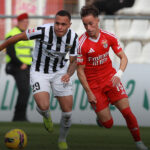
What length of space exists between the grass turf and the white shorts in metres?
0.84

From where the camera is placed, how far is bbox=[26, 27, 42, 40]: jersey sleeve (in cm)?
925

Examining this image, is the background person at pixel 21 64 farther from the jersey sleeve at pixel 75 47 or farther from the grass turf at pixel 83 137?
the jersey sleeve at pixel 75 47

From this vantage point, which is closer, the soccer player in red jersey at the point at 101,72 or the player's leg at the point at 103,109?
the soccer player in red jersey at the point at 101,72

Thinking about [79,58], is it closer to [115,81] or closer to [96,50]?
[96,50]

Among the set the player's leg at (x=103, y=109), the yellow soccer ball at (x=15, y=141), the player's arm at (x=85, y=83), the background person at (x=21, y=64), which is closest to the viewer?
the yellow soccer ball at (x=15, y=141)

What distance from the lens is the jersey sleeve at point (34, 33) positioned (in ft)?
30.3

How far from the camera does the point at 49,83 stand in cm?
956

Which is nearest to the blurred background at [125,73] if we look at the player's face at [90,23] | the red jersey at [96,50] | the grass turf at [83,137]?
the grass turf at [83,137]

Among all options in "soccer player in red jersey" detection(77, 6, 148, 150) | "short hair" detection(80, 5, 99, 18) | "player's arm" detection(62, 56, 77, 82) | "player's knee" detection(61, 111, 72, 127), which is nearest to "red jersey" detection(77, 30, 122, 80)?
"soccer player in red jersey" detection(77, 6, 148, 150)

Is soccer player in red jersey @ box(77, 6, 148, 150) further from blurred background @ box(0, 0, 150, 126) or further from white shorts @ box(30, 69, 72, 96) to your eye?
blurred background @ box(0, 0, 150, 126)

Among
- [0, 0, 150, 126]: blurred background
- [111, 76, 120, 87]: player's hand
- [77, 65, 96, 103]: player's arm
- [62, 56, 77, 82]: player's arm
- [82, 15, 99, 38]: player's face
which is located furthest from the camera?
[0, 0, 150, 126]: blurred background

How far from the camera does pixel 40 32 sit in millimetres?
9305

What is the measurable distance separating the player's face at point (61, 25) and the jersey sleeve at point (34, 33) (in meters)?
0.26

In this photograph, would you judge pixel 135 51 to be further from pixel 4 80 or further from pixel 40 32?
pixel 40 32
